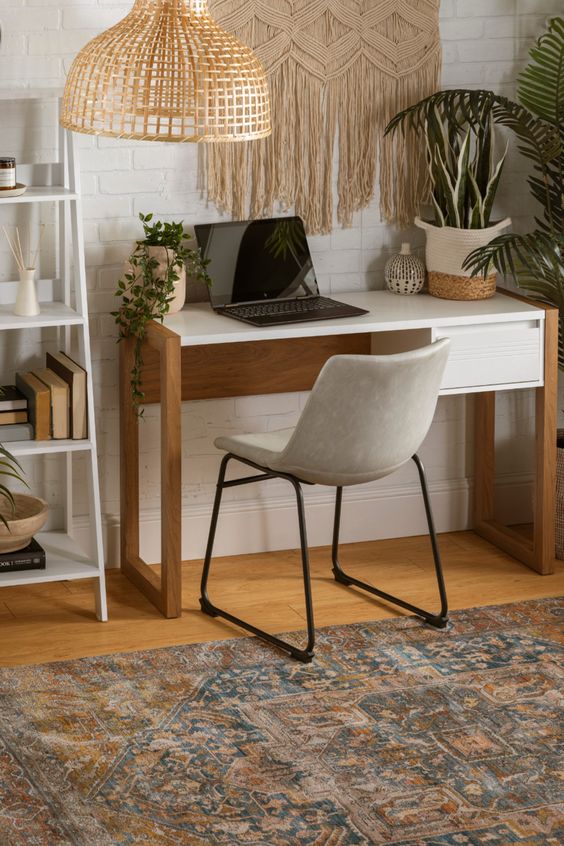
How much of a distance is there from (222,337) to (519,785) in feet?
4.65

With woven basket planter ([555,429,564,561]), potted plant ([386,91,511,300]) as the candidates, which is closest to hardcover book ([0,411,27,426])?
potted plant ([386,91,511,300])

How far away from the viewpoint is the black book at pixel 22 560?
365 centimetres

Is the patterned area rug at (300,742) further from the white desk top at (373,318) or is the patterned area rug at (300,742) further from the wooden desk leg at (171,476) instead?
the white desk top at (373,318)

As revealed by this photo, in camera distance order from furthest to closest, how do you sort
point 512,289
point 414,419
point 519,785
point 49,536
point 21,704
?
1. point 512,289
2. point 49,536
3. point 414,419
4. point 21,704
5. point 519,785

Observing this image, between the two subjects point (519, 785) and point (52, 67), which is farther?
point (52, 67)

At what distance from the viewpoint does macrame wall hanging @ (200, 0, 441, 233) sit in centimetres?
390

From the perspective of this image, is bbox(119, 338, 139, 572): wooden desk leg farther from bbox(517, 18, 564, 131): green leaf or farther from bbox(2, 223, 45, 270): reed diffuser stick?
bbox(517, 18, 564, 131): green leaf

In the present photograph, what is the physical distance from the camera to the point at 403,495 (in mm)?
4371

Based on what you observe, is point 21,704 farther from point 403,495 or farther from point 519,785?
point 403,495

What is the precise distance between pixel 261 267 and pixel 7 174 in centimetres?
85

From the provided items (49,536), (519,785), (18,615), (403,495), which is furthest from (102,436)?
(519,785)

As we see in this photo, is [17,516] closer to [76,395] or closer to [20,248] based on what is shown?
[76,395]

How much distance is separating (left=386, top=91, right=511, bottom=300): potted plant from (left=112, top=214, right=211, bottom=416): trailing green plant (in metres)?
0.73

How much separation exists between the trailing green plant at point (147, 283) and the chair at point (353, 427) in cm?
43
